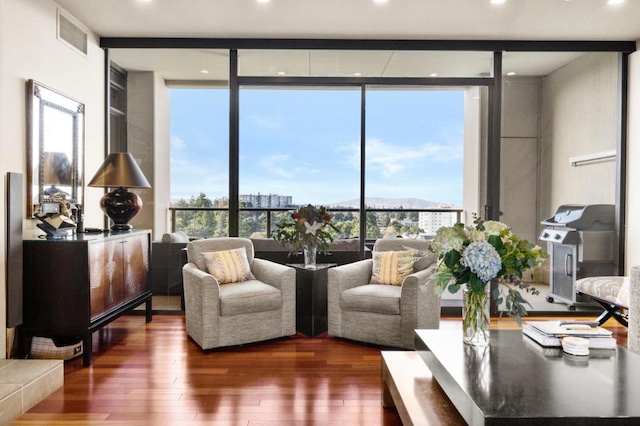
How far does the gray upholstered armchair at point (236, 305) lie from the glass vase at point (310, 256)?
12.6 inches

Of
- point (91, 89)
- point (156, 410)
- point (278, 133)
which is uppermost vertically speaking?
point (91, 89)

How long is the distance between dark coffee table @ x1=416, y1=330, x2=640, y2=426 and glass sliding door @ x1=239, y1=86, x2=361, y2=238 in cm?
267

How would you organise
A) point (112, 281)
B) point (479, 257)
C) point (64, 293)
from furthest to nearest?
point (112, 281) < point (64, 293) < point (479, 257)

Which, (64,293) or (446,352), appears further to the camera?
A: (64,293)

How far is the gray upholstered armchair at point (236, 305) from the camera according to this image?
3621 mm

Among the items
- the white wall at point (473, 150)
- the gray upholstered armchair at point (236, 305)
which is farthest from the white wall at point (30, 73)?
the white wall at point (473, 150)

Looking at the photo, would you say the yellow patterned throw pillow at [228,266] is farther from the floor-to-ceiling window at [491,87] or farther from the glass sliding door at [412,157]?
the glass sliding door at [412,157]

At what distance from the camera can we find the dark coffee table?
1.56m

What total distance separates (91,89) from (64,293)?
7.04 feet

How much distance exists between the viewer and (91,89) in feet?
14.7

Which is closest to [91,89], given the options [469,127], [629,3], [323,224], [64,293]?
[64,293]

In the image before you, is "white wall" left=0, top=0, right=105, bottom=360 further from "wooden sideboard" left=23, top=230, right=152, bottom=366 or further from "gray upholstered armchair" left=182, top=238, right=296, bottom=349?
"gray upholstered armchair" left=182, top=238, right=296, bottom=349

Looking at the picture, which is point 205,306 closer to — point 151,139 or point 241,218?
point 241,218

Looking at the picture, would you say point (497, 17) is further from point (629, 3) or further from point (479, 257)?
point (479, 257)
